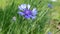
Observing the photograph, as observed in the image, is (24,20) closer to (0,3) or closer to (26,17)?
(26,17)

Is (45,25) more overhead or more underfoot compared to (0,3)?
more underfoot

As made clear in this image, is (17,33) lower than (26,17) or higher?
lower

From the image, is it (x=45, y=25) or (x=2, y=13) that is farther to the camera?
(x=45, y=25)

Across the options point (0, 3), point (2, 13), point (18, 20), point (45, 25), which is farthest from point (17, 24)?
point (0, 3)

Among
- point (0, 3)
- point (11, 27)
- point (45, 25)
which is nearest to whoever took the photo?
point (11, 27)

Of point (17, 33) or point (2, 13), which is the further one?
point (2, 13)

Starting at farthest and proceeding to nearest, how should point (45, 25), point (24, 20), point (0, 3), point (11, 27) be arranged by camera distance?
point (0, 3), point (45, 25), point (24, 20), point (11, 27)

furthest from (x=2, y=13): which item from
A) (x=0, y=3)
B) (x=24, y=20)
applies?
(x=0, y=3)

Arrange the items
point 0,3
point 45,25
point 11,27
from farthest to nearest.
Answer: point 0,3
point 45,25
point 11,27

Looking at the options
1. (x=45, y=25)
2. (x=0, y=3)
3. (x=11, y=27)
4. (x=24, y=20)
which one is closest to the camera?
(x=11, y=27)

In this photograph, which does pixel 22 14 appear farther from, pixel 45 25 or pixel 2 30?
pixel 45 25
